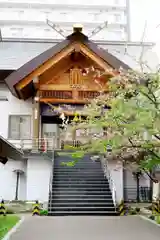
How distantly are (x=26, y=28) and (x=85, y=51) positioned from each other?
39.1 meters

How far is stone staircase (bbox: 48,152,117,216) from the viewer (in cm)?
1492

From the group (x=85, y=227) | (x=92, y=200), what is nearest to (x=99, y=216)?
(x=92, y=200)

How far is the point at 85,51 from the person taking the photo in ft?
62.7

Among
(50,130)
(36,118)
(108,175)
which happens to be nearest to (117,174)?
(108,175)

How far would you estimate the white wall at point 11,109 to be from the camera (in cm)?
2083

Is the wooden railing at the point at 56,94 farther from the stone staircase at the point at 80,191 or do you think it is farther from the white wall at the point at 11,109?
the stone staircase at the point at 80,191

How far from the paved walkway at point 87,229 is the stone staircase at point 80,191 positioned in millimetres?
1433

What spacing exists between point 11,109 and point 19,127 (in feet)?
3.84

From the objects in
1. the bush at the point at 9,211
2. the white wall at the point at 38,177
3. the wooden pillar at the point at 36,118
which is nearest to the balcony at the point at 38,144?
the wooden pillar at the point at 36,118

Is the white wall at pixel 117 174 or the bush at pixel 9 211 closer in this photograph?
A: the bush at pixel 9 211

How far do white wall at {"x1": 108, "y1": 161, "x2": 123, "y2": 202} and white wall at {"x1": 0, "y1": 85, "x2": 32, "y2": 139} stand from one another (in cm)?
610

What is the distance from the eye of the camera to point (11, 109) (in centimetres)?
2095

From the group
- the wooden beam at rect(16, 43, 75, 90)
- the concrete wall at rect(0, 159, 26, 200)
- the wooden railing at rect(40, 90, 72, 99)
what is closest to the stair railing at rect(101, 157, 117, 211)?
the concrete wall at rect(0, 159, 26, 200)

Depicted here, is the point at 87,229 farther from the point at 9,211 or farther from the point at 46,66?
the point at 46,66
